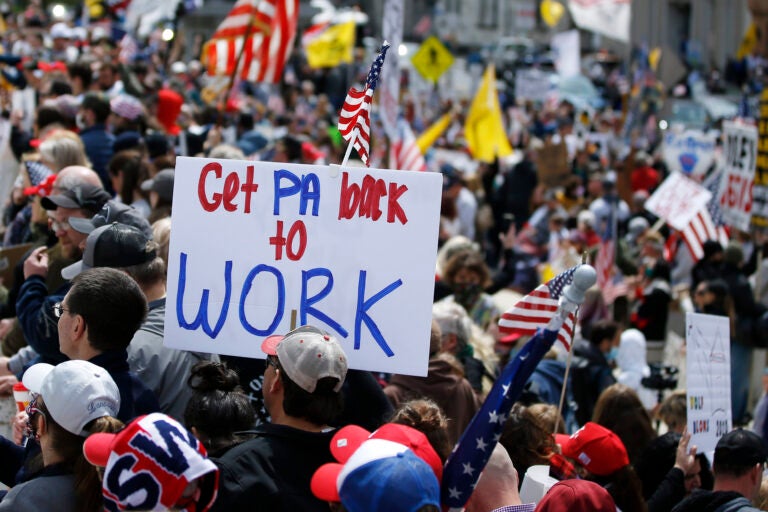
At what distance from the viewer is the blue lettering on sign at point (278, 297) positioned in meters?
4.27

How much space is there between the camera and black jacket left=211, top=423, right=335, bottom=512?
337 centimetres

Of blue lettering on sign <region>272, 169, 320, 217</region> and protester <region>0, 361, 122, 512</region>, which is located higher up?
blue lettering on sign <region>272, 169, 320, 217</region>

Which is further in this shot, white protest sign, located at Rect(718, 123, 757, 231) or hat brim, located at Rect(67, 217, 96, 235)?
white protest sign, located at Rect(718, 123, 757, 231)

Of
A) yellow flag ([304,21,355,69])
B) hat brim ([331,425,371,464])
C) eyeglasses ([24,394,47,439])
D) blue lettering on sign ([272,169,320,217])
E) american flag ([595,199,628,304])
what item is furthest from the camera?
yellow flag ([304,21,355,69])

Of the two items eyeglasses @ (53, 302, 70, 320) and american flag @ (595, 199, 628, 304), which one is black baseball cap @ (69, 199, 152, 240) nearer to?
eyeglasses @ (53, 302, 70, 320)

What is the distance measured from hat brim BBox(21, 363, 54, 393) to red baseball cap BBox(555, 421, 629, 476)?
1.94 m

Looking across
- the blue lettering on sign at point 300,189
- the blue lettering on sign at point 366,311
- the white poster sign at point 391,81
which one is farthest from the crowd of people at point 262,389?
the white poster sign at point 391,81

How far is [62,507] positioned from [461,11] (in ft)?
166

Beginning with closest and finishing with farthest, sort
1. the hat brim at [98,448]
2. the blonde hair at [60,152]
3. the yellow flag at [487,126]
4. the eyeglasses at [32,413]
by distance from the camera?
the hat brim at [98,448] → the eyeglasses at [32,413] → the blonde hair at [60,152] → the yellow flag at [487,126]

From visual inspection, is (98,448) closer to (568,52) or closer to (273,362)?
(273,362)

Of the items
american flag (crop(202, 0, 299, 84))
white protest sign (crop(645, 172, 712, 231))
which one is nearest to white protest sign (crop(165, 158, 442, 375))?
american flag (crop(202, 0, 299, 84))

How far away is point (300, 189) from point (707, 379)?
2.37 m

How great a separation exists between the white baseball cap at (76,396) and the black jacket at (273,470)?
0.37m

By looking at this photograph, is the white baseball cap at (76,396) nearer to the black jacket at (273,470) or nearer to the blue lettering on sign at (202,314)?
the black jacket at (273,470)
